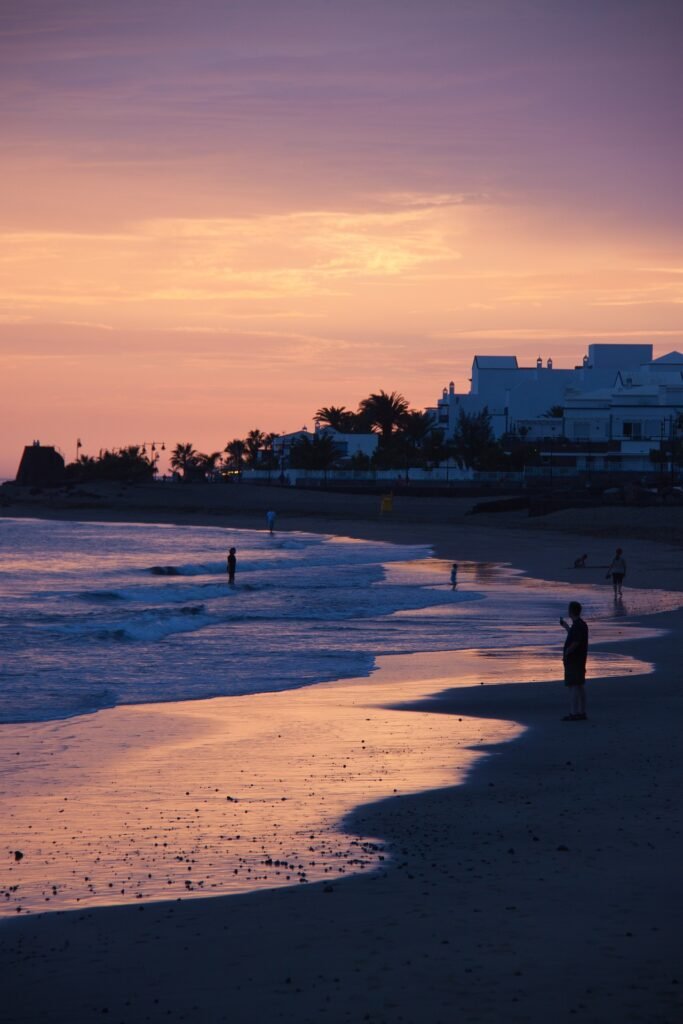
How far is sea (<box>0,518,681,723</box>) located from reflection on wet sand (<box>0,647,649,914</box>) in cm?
177

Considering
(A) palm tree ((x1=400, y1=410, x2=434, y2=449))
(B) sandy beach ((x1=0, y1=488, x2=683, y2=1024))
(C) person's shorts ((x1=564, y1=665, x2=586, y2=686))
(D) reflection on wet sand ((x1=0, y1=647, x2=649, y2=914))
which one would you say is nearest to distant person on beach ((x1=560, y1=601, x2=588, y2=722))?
(C) person's shorts ((x1=564, y1=665, x2=586, y2=686))

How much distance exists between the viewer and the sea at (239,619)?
2019 centimetres

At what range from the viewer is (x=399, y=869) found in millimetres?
8758

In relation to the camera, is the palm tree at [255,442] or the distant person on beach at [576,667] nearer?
the distant person on beach at [576,667]

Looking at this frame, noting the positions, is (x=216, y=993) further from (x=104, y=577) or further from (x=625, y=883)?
(x=104, y=577)

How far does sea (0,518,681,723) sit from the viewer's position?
66.2 feet

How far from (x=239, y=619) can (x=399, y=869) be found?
2166 centimetres

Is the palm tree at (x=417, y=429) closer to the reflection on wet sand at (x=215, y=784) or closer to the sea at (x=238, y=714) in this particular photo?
the sea at (x=238, y=714)

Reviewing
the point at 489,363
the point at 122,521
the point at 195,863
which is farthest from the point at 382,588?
the point at 489,363

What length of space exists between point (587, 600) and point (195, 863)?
85.3ft

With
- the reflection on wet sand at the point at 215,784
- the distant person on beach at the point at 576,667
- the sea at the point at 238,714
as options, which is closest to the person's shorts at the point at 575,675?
the distant person on beach at the point at 576,667

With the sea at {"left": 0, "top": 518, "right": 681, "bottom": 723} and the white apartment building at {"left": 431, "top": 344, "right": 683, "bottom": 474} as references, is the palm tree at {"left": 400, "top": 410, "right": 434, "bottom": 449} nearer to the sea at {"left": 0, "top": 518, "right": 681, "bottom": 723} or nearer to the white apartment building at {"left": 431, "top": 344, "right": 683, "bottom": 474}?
the white apartment building at {"left": 431, "top": 344, "right": 683, "bottom": 474}

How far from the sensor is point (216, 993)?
21.1 ft

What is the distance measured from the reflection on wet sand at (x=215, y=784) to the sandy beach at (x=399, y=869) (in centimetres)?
6
